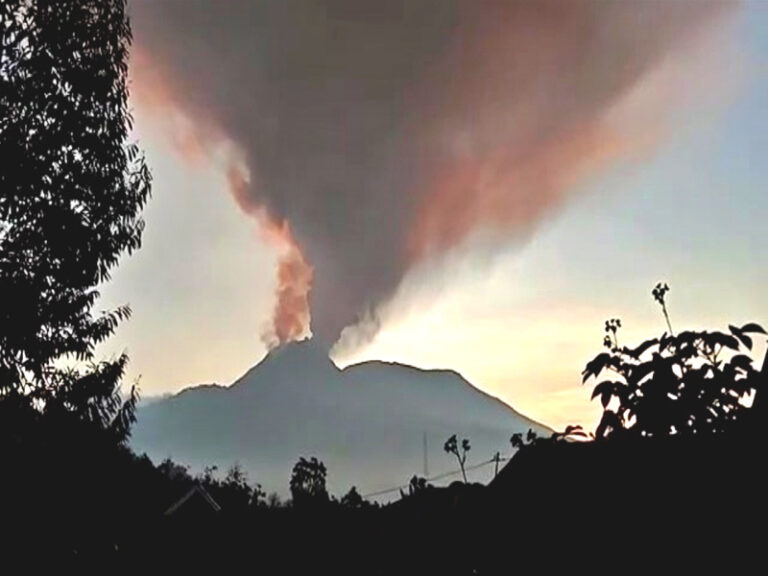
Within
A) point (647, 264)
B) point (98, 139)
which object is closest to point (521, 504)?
point (647, 264)

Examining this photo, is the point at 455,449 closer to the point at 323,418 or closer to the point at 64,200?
the point at 64,200

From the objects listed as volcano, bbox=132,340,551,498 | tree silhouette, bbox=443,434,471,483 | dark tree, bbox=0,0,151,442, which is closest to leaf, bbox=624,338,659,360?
tree silhouette, bbox=443,434,471,483

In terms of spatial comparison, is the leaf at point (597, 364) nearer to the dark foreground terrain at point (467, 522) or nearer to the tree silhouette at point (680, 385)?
the tree silhouette at point (680, 385)

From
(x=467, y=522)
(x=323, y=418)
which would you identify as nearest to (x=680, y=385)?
(x=467, y=522)

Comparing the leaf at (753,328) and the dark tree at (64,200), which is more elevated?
the dark tree at (64,200)

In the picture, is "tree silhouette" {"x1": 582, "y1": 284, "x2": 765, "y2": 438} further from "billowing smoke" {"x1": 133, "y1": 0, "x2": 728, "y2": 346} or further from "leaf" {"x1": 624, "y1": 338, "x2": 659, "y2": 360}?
"billowing smoke" {"x1": 133, "y1": 0, "x2": 728, "y2": 346}

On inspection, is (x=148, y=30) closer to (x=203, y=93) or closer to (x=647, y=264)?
(x=203, y=93)

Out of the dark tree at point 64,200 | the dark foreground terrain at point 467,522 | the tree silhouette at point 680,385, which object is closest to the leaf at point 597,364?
the tree silhouette at point 680,385
